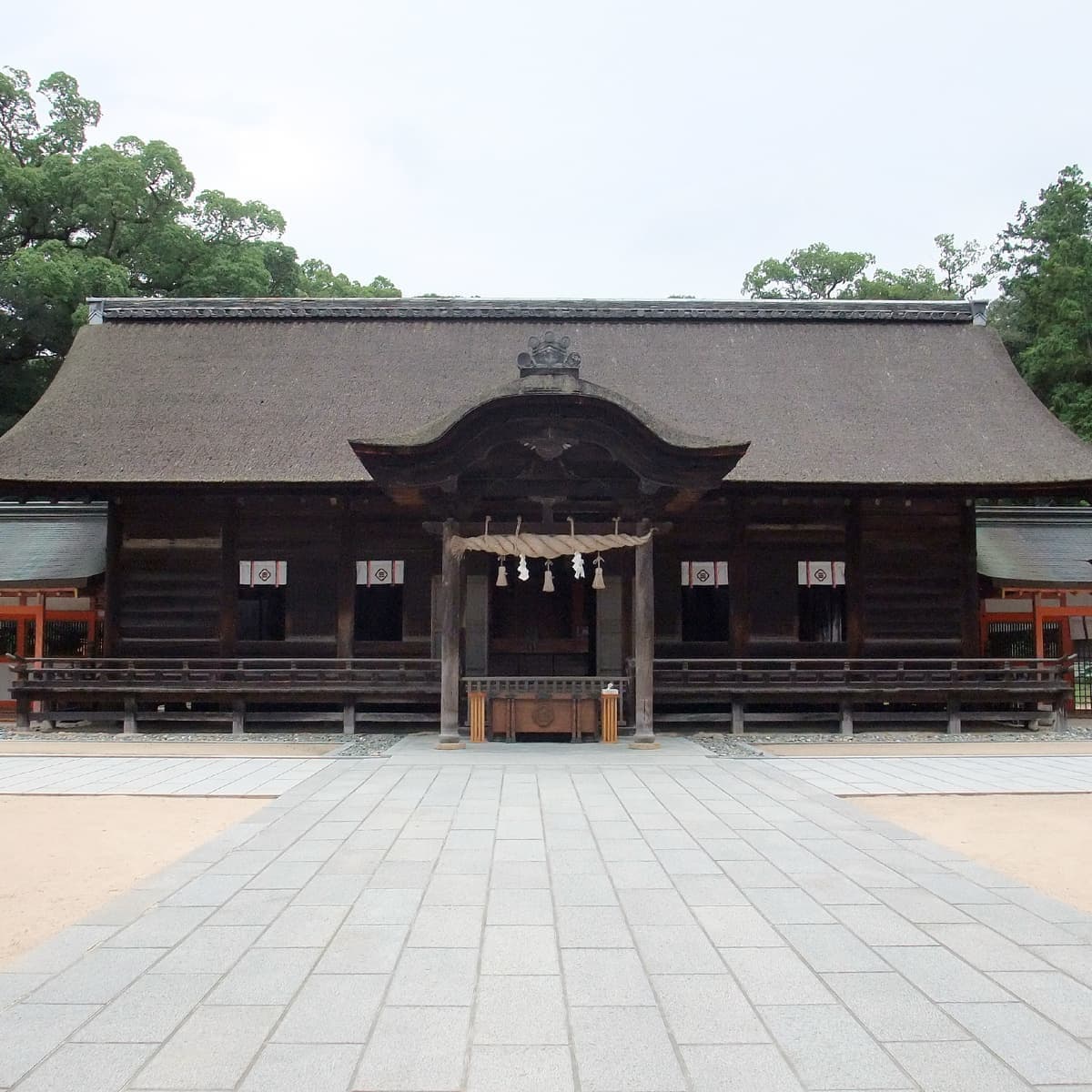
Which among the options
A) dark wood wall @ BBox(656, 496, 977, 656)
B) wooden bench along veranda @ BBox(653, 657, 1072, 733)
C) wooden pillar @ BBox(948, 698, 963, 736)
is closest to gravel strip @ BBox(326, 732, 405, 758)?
wooden bench along veranda @ BBox(653, 657, 1072, 733)

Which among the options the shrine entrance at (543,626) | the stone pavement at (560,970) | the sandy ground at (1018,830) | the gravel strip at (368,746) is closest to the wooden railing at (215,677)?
the gravel strip at (368,746)

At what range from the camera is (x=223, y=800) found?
8641 mm

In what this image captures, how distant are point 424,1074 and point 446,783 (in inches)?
247

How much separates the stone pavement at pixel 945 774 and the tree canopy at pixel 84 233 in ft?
82.2

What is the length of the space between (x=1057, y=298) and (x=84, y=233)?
33.7 meters

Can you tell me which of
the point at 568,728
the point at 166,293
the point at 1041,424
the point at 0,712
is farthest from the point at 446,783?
the point at 166,293

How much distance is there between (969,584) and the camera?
15312mm

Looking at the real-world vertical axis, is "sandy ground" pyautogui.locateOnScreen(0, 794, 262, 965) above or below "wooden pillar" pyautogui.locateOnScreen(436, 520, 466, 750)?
below

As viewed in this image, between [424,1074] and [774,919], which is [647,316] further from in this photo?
[424,1074]

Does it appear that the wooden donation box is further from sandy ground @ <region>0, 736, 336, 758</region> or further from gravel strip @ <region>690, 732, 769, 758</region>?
sandy ground @ <region>0, 736, 336, 758</region>

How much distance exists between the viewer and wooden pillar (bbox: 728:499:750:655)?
49.0ft

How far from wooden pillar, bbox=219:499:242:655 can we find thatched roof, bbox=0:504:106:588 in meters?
2.38

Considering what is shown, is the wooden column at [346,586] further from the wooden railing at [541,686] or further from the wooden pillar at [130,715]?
the wooden pillar at [130,715]

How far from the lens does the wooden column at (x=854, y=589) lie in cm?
1513
